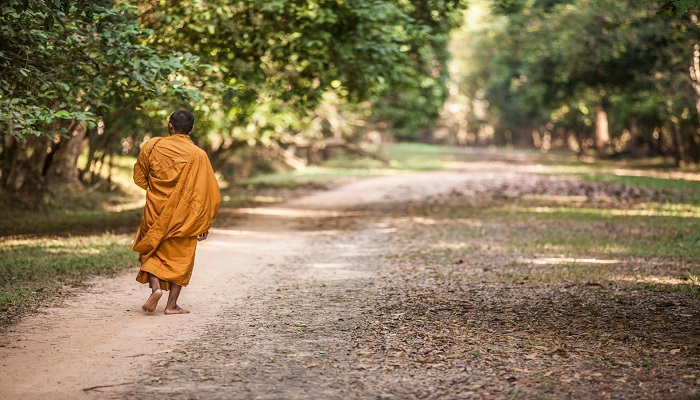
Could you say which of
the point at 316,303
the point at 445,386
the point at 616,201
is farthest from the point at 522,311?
the point at 616,201

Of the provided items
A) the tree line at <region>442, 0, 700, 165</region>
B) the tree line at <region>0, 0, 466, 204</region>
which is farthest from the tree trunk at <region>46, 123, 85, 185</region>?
the tree line at <region>442, 0, 700, 165</region>

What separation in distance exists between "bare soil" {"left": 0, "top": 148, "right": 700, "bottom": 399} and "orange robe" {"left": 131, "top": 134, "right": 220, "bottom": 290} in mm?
591

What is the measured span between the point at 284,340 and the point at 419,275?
421 cm

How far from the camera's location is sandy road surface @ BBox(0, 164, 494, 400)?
5969mm

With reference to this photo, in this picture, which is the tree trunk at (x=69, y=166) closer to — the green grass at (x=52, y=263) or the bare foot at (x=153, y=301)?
the green grass at (x=52, y=263)

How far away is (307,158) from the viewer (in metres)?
47.4

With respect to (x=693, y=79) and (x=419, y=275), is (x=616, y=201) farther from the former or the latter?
(x=419, y=275)

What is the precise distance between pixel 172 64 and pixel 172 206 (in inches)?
122

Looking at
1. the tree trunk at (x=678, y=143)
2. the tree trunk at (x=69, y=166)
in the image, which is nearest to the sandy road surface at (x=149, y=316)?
the tree trunk at (x=69, y=166)

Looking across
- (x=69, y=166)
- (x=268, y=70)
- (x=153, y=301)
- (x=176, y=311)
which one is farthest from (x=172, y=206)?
(x=69, y=166)

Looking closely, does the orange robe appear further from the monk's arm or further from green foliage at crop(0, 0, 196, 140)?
green foliage at crop(0, 0, 196, 140)

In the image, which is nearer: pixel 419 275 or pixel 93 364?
pixel 93 364

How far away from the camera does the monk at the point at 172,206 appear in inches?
312

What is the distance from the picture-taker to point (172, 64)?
1039 centimetres
